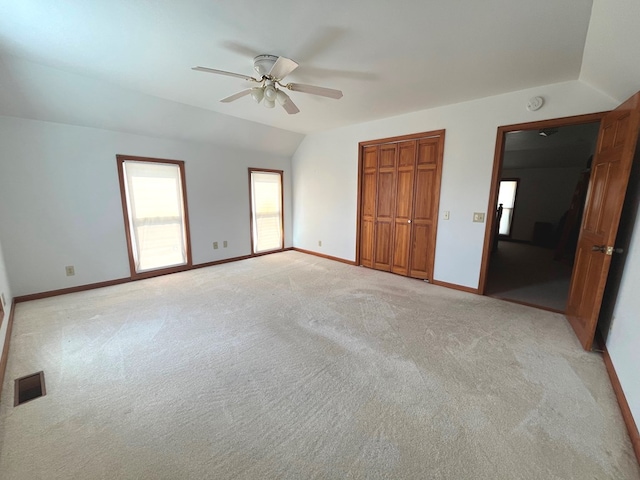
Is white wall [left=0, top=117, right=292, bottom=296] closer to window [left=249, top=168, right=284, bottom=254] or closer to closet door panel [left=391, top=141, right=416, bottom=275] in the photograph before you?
window [left=249, top=168, right=284, bottom=254]

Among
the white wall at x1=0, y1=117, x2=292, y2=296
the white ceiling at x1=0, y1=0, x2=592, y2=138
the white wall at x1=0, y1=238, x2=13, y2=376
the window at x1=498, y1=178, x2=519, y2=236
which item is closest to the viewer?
the white ceiling at x1=0, y1=0, x2=592, y2=138

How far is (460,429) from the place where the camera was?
1414mm

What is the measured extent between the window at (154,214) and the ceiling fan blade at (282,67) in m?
2.75

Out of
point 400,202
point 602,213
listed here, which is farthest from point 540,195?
point 602,213

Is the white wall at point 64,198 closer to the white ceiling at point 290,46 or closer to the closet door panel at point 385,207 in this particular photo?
the white ceiling at point 290,46

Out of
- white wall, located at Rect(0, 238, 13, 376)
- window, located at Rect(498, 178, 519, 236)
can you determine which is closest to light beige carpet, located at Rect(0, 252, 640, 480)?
white wall, located at Rect(0, 238, 13, 376)

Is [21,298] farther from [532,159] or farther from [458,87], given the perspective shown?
[532,159]

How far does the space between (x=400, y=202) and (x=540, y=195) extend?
5.67m

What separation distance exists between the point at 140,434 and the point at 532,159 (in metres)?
8.39

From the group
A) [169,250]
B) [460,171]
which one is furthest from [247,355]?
[460,171]

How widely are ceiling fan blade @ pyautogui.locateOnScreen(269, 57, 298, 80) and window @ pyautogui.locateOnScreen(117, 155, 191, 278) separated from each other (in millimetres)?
2755

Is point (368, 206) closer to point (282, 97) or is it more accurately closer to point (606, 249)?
Answer: point (282, 97)

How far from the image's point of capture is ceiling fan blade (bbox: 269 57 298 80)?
1.85 meters

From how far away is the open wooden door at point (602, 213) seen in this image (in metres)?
1.88
